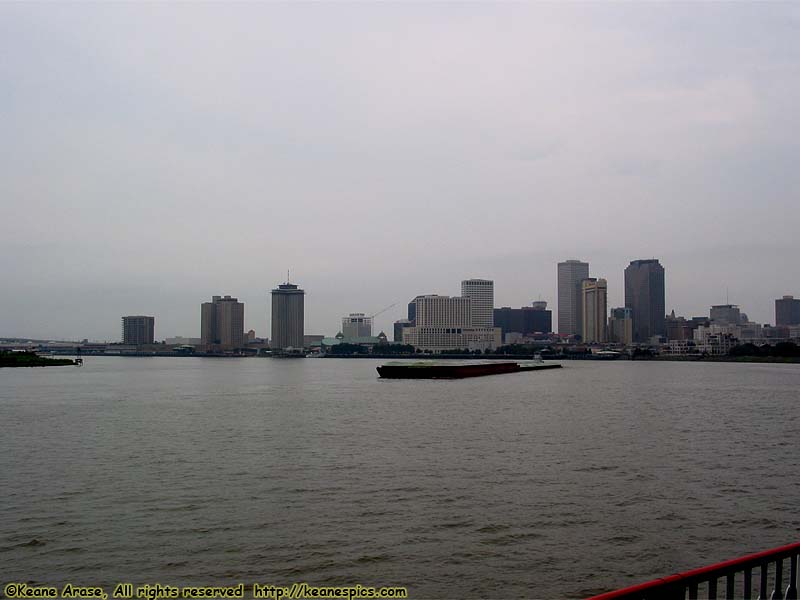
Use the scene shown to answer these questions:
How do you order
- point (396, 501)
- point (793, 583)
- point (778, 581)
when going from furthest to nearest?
point (396, 501), point (793, 583), point (778, 581)

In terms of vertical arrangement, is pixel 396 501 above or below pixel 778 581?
below

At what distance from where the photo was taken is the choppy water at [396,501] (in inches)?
609

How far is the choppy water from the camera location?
15461 millimetres

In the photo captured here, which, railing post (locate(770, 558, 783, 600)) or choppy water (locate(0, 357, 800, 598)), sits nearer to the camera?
railing post (locate(770, 558, 783, 600))

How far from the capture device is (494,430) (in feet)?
130

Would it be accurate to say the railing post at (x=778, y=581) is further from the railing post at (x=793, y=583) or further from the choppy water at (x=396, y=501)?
the choppy water at (x=396, y=501)

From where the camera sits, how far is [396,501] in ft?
70.0

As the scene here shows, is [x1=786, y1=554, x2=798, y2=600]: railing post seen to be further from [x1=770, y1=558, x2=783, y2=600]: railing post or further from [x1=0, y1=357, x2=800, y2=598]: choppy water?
[x1=0, y1=357, x2=800, y2=598]: choppy water

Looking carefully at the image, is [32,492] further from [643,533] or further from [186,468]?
[643,533]

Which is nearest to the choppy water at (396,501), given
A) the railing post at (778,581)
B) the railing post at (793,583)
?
the railing post at (793,583)

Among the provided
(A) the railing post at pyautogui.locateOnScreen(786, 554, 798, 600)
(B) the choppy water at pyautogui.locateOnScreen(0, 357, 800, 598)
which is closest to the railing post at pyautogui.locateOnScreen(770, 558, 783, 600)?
(A) the railing post at pyautogui.locateOnScreen(786, 554, 798, 600)

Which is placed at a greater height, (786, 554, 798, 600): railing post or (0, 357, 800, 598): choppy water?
(786, 554, 798, 600): railing post

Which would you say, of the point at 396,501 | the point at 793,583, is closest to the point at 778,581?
the point at 793,583

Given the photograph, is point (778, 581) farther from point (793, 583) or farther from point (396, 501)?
point (396, 501)
